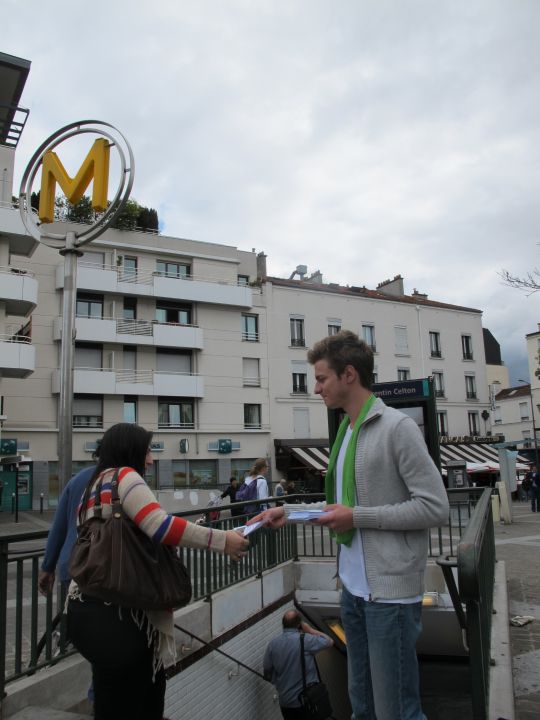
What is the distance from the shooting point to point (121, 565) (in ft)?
8.63

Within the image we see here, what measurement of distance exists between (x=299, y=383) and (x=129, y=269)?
12.3 meters

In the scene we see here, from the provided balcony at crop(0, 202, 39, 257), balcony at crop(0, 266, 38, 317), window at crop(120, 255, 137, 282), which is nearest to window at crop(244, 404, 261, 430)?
window at crop(120, 255, 137, 282)

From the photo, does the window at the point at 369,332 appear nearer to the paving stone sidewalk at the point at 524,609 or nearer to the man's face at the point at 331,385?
the paving stone sidewalk at the point at 524,609

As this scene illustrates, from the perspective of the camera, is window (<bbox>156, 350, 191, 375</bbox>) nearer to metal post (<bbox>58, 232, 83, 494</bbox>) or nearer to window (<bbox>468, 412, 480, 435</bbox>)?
window (<bbox>468, 412, 480, 435</bbox>)

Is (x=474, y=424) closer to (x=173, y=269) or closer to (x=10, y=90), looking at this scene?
(x=173, y=269)

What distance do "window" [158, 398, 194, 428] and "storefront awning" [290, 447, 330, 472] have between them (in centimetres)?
639

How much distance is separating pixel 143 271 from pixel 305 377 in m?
11.7

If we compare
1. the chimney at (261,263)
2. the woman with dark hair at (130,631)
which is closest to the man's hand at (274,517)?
the woman with dark hair at (130,631)

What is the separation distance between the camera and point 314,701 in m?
8.33

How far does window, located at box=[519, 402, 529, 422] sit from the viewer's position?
58.5 meters

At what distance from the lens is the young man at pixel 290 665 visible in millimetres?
8242

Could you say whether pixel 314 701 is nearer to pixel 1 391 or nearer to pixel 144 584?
pixel 144 584

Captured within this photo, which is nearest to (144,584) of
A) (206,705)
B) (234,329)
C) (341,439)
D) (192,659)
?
(341,439)

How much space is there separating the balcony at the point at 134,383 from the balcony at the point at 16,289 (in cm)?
521
